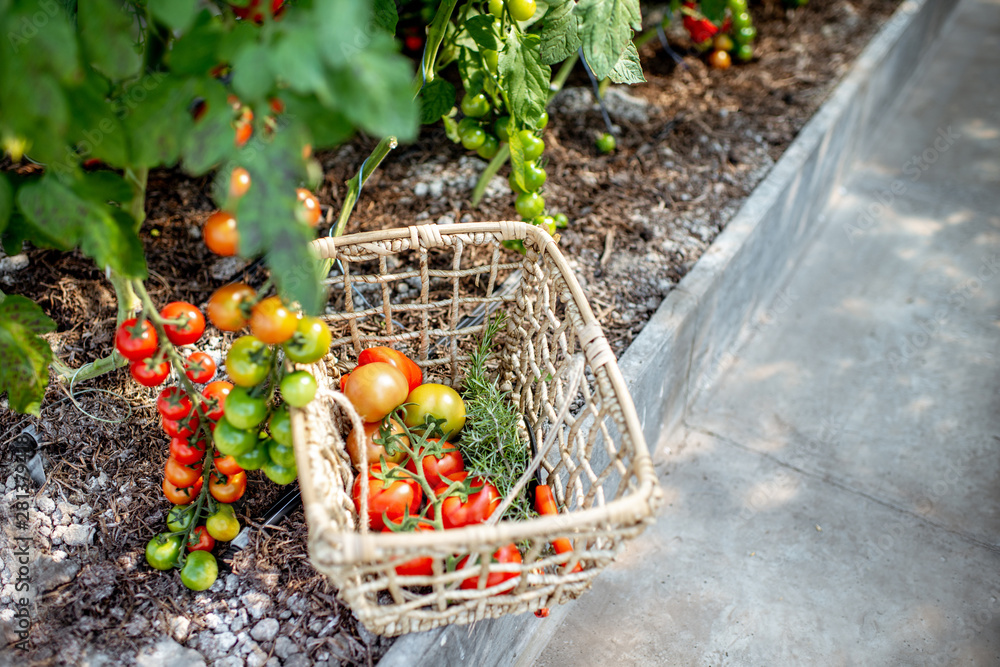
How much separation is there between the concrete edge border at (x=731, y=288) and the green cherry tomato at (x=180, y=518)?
1.46ft

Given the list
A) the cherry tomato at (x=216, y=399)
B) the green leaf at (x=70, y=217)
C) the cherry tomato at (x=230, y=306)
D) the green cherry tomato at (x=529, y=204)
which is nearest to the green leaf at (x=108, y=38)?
the green leaf at (x=70, y=217)

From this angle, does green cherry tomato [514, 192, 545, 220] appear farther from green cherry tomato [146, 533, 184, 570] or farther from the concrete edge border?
green cherry tomato [146, 533, 184, 570]

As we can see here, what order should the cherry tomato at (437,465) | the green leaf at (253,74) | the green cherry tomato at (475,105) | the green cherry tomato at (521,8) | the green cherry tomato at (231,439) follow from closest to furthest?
the green leaf at (253,74), the green cherry tomato at (231,439), the cherry tomato at (437,465), the green cherry tomato at (521,8), the green cherry tomato at (475,105)

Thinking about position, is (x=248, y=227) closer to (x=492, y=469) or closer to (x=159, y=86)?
(x=159, y=86)

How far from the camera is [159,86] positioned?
794mm

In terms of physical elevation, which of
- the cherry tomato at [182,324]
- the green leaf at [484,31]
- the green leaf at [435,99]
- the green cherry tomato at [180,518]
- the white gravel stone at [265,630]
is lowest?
the white gravel stone at [265,630]

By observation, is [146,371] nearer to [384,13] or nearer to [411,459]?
[411,459]

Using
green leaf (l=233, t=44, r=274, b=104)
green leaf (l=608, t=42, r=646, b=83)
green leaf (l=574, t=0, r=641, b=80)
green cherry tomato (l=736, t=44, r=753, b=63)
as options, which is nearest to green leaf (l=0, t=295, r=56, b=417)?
green leaf (l=233, t=44, r=274, b=104)

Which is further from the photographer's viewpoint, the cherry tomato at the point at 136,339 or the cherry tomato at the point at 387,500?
the cherry tomato at the point at 387,500

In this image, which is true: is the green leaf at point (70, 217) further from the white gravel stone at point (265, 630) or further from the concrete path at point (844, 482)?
the concrete path at point (844, 482)

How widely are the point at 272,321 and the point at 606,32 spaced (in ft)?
2.48

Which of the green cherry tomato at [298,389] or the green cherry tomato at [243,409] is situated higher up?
the green cherry tomato at [298,389]

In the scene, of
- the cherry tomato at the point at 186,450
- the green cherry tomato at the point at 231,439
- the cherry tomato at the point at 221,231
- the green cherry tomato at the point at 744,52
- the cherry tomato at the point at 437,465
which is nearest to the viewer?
the cherry tomato at the point at 221,231

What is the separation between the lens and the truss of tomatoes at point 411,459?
1117 millimetres
